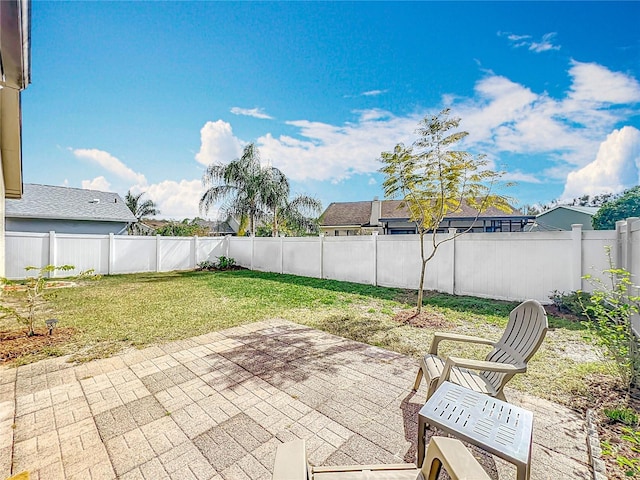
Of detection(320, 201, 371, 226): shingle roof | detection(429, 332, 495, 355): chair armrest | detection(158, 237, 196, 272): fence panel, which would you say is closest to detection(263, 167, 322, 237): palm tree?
detection(158, 237, 196, 272): fence panel

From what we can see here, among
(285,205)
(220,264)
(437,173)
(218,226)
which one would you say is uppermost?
(285,205)

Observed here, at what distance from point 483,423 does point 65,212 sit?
66.1 ft

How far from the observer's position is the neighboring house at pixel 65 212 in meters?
14.3

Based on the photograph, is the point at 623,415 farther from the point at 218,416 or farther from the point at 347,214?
the point at 347,214

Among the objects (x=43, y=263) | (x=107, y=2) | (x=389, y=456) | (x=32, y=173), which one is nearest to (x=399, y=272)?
(x=389, y=456)

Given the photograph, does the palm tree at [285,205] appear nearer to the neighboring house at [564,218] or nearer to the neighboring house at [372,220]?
the neighboring house at [372,220]

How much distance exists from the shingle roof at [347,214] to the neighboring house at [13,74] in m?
21.4

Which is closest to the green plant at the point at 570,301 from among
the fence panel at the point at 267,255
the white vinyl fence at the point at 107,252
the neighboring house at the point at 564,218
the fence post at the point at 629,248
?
the fence post at the point at 629,248

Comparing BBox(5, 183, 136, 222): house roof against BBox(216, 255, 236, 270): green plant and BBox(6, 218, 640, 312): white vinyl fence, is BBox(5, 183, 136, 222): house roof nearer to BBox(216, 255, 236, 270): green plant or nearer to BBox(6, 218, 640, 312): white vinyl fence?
BBox(6, 218, 640, 312): white vinyl fence

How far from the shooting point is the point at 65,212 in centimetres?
1525

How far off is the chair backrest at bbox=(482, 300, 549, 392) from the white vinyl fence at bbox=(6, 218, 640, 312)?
5.90 ft

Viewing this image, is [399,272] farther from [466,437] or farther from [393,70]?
[466,437]

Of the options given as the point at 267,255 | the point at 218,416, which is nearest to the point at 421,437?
the point at 218,416

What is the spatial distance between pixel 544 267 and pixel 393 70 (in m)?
7.61
